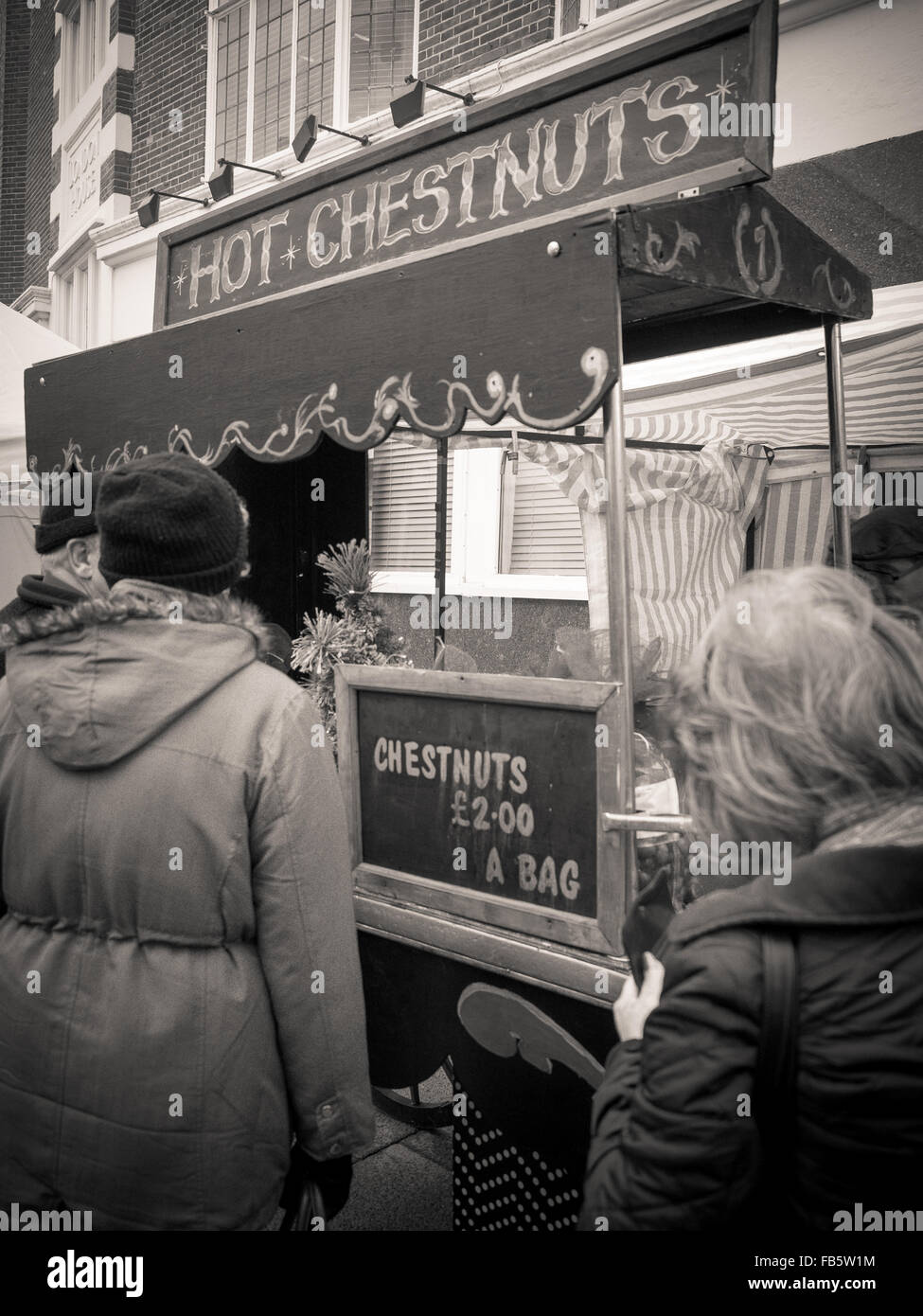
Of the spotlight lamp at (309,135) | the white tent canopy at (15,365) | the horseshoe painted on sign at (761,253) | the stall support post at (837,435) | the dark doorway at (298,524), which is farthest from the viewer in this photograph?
the spotlight lamp at (309,135)

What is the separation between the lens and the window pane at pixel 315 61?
9539 mm

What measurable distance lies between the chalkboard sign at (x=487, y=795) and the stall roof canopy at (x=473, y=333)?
2.17ft

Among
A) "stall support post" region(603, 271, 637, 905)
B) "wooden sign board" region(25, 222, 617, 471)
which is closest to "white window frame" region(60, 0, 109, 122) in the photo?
"wooden sign board" region(25, 222, 617, 471)

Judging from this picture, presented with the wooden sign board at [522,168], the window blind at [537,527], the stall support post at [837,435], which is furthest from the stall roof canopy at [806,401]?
the window blind at [537,527]

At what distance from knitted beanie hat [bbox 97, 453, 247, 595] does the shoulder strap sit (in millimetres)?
1178

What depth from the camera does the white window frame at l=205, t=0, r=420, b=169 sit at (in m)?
9.25

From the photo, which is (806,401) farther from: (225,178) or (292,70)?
(292,70)

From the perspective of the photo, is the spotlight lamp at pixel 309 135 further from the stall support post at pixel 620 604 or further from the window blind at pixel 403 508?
the stall support post at pixel 620 604

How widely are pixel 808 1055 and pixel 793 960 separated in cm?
11

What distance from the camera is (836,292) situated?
10.3ft

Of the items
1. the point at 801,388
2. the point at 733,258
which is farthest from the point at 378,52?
the point at 733,258

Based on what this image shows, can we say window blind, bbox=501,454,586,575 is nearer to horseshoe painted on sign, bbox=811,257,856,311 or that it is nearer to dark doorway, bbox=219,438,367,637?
dark doorway, bbox=219,438,367,637

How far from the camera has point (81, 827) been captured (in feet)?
5.92

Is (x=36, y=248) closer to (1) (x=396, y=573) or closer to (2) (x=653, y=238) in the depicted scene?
(1) (x=396, y=573)
